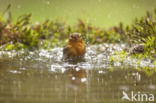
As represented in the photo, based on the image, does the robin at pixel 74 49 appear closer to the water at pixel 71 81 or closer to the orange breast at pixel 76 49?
the orange breast at pixel 76 49

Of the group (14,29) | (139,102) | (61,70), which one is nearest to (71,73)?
(61,70)

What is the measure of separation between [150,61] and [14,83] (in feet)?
6.44

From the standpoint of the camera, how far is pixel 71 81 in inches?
112

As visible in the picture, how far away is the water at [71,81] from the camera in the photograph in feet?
7.50

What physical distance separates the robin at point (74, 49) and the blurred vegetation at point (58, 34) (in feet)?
3.13

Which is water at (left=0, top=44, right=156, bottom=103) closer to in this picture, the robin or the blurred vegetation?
the robin

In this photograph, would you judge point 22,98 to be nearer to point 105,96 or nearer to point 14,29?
point 105,96

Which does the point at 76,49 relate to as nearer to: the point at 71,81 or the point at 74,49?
the point at 74,49

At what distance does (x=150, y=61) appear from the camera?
3998 mm

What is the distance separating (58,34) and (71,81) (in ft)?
16.3

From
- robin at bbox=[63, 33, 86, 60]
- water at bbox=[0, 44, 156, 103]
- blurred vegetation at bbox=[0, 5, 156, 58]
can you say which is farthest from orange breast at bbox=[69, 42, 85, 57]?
blurred vegetation at bbox=[0, 5, 156, 58]

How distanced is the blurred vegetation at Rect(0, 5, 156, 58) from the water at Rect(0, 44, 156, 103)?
0.84 meters

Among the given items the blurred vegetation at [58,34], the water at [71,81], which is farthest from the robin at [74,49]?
the blurred vegetation at [58,34]

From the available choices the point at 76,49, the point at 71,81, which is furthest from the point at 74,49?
the point at 71,81
